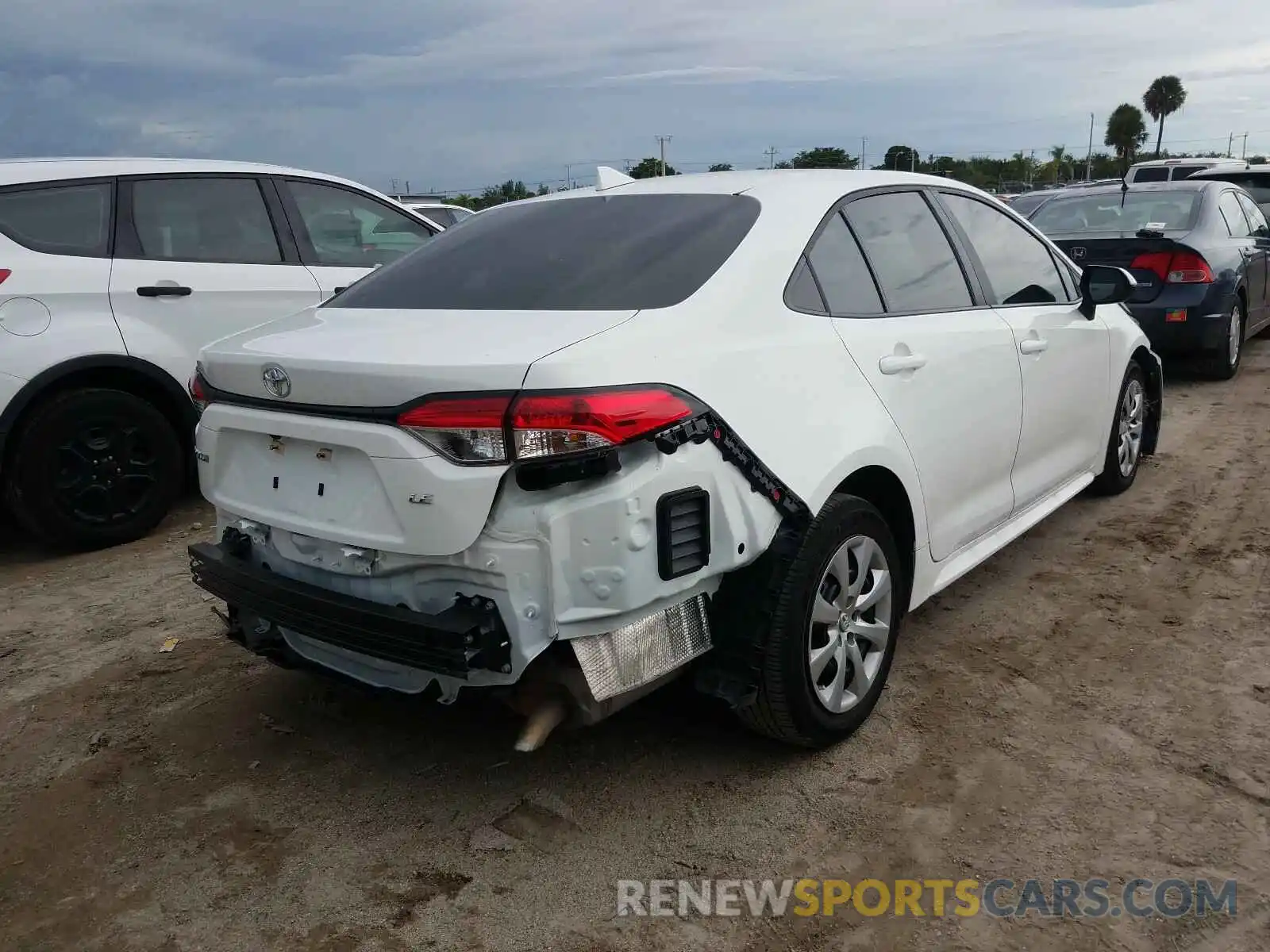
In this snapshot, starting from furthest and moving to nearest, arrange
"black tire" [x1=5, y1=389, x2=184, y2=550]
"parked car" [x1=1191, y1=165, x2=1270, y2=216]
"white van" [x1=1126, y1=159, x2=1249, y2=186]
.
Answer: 1. "white van" [x1=1126, y1=159, x2=1249, y2=186]
2. "parked car" [x1=1191, y1=165, x2=1270, y2=216]
3. "black tire" [x1=5, y1=389, x2=184, y2=550]

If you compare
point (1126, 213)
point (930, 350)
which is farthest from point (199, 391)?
point (1126, 213)

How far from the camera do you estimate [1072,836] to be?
2.59m

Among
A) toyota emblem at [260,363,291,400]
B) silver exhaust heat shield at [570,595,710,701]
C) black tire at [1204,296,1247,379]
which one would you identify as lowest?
black tire at [1204,296,1247,379]

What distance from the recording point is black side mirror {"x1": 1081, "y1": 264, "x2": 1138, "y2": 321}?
444 centimetres

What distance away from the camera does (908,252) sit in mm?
3494

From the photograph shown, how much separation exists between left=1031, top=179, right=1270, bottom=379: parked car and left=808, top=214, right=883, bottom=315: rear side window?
520 cm

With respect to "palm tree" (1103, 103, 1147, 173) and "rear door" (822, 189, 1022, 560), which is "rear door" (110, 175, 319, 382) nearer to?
"rear door" (822, 189, 1022, 560)

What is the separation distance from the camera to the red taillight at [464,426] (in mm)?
2271

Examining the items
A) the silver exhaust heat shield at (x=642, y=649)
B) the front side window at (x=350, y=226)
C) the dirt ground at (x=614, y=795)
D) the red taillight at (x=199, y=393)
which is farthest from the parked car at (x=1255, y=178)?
the red taillight at (x=199, y=393)

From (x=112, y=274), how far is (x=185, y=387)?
62 cm

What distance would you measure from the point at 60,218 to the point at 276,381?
3.04 metres

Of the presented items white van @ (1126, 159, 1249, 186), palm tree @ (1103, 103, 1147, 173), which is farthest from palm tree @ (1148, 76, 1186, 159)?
white van @ (1126, 159, 1249, 186)

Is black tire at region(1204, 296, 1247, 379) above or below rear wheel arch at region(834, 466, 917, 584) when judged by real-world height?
below

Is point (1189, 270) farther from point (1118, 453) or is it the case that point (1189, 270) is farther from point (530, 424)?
point (530, 424)
